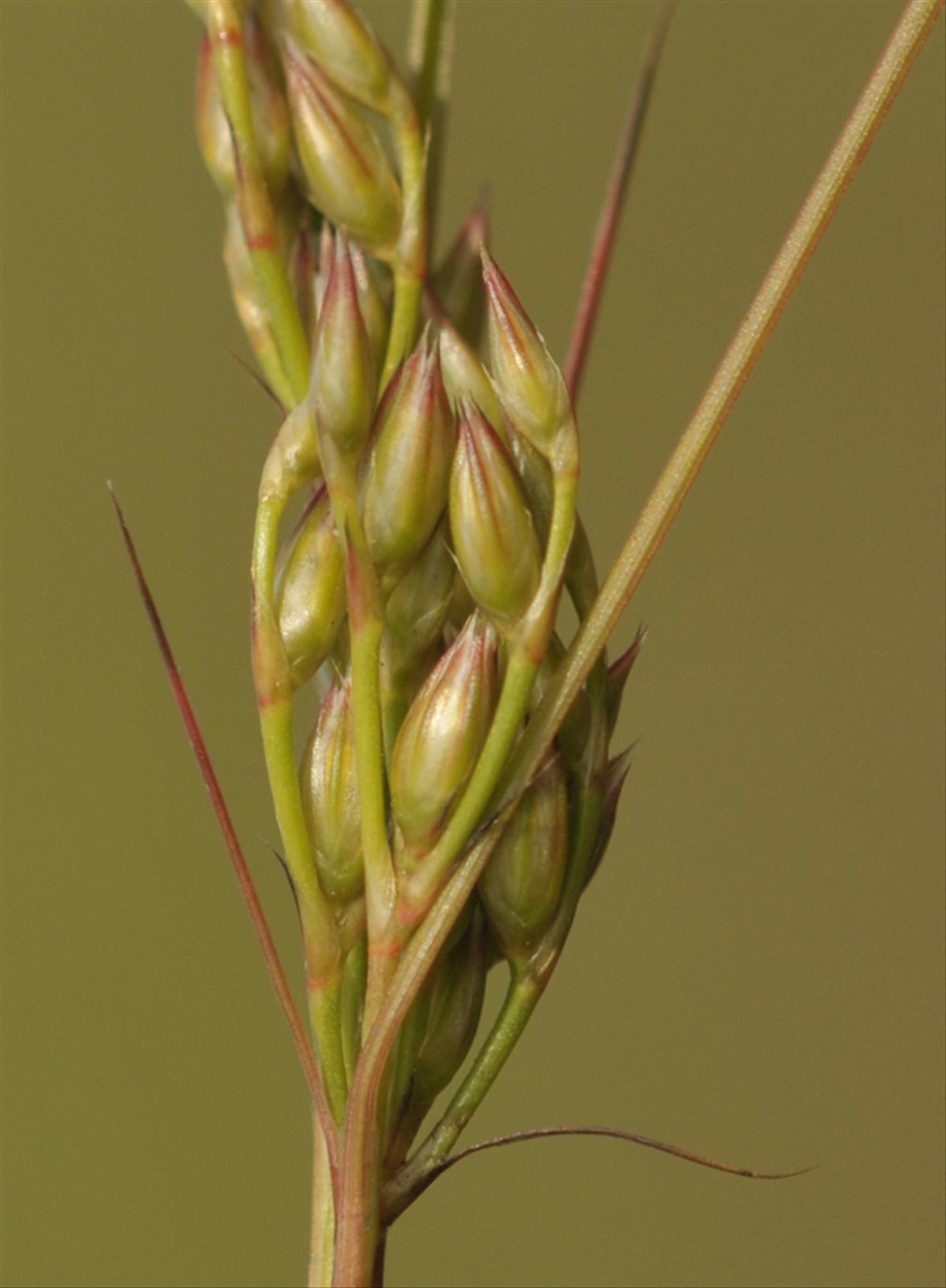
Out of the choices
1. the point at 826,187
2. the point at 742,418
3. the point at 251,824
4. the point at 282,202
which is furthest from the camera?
the point at 742,418

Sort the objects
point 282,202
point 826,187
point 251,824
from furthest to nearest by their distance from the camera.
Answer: point 251,824
point 282,202
point 826,187

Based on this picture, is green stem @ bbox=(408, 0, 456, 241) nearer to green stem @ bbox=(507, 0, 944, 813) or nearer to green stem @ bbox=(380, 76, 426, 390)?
green stem @ bbox=(380, 76, 426, 390)

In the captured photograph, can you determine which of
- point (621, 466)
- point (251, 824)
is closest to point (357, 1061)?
point (251, 824)

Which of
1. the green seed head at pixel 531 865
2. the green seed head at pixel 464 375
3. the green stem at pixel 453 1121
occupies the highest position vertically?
the green seed head at pixel 464 375

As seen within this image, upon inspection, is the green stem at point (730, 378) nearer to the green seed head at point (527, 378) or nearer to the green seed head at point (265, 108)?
the green seed head at point (527, 378)

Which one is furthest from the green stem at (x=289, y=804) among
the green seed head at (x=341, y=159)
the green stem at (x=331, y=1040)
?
the green seed head at (x=341, y=159)

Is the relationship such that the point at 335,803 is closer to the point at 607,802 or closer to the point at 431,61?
the point at 607,802

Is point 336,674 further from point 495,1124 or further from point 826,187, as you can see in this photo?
point 495,1124

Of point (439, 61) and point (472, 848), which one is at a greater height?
point (439, 61)
